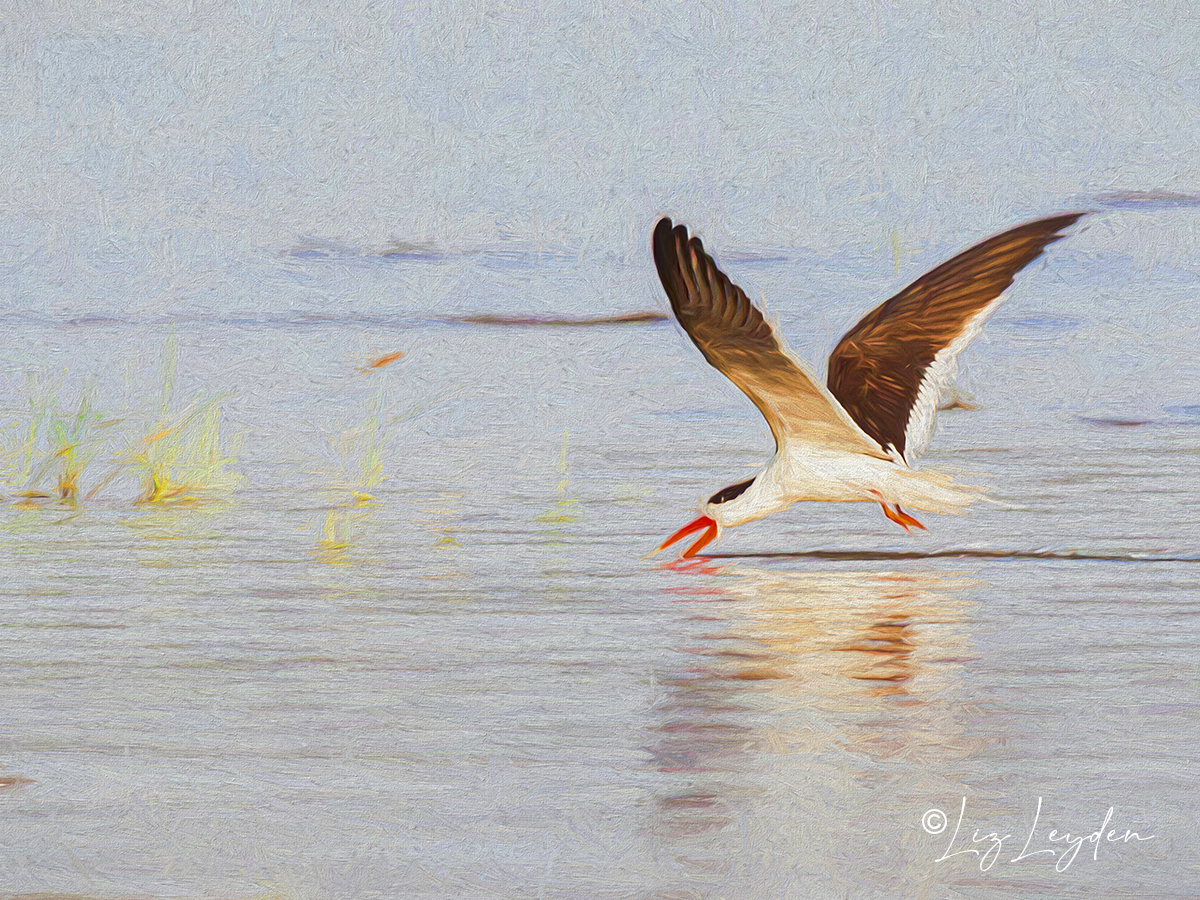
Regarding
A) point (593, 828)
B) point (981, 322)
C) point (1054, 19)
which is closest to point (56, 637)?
point (593, 828)

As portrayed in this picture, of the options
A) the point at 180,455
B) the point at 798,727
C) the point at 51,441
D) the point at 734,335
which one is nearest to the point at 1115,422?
the point at 734,335

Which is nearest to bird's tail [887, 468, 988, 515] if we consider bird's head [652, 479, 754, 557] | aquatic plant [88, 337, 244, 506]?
bird's head [652, 479, 754, 557]

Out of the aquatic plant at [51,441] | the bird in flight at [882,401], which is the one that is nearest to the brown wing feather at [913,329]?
the bird in flight at [882,401]

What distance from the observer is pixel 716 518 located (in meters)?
2.03

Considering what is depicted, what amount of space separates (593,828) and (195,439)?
141 centimetres

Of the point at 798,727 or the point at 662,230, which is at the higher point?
the point at 662,230

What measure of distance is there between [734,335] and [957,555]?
587mm

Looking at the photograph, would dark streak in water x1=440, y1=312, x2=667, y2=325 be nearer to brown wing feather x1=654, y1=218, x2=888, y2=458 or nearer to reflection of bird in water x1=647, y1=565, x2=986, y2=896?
brown wing feather x1=654, y1=218, x2=888, y2=458

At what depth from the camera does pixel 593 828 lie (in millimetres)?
1110

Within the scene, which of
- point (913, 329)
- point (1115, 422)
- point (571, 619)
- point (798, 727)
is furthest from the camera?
point (1115, 422)

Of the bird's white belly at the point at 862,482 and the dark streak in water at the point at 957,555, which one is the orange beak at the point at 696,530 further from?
the bird's white belly at the point at 862,482

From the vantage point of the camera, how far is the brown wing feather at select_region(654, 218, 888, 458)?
5.15 ft

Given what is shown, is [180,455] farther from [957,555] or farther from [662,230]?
[957,555]

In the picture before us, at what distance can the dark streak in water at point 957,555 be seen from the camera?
6.21 feet
